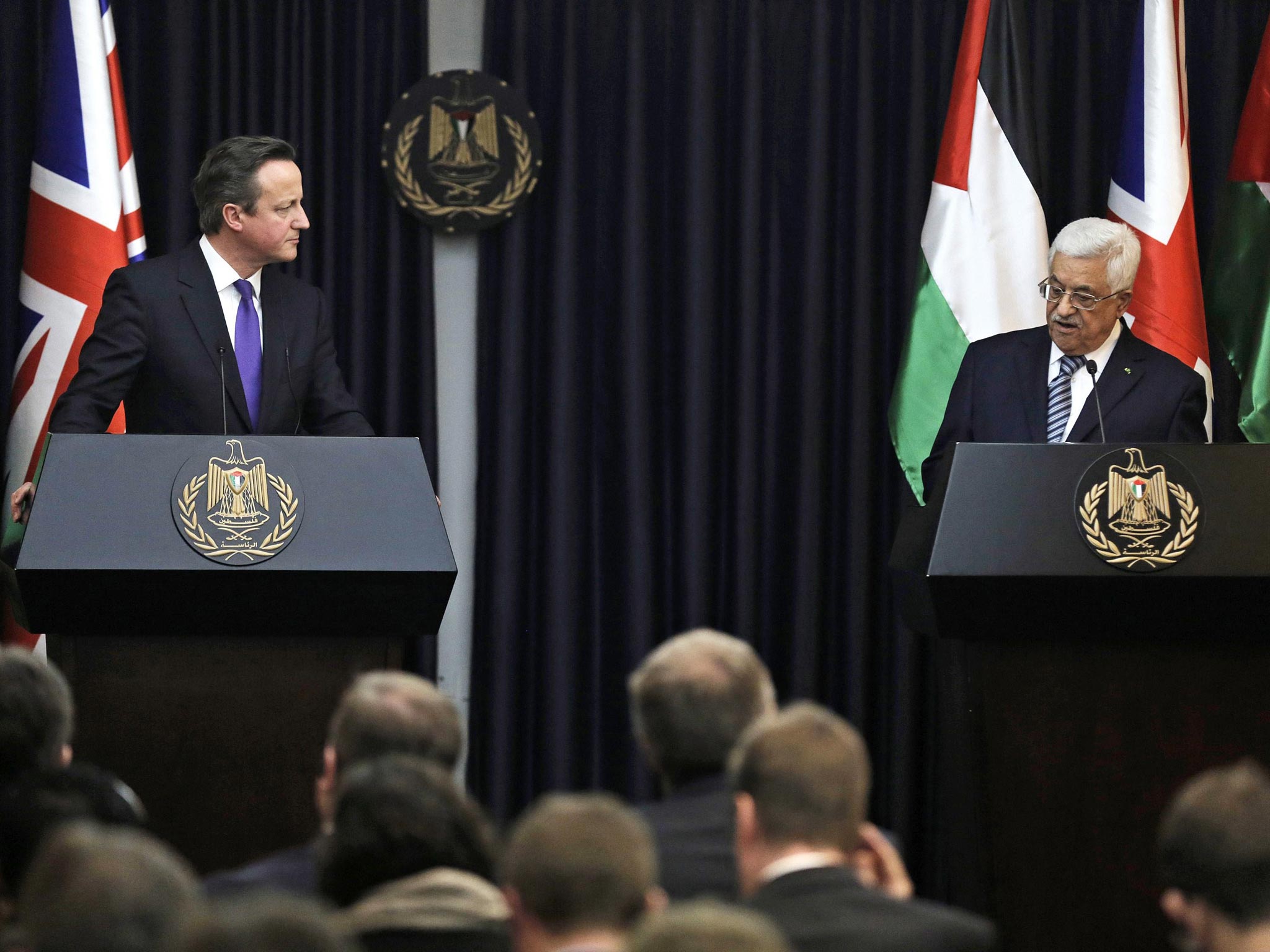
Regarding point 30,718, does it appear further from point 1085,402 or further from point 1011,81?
point 1011,81

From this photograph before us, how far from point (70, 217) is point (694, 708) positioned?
137 inches

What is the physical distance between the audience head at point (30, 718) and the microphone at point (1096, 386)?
90.8 inches

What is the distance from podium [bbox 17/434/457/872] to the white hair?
1.86 m

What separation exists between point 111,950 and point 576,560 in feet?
13.4

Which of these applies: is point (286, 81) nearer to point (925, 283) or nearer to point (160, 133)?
point (160, 133)

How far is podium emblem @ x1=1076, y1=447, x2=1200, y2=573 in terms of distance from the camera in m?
3.60

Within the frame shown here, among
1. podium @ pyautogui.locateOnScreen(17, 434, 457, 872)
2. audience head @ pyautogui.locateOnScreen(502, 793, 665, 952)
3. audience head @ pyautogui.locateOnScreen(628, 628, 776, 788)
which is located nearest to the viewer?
audience head @ pyautogui.locateOnScreen(502, 793, 665, 952)

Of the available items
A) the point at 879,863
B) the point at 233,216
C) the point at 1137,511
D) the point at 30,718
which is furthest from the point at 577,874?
the point at 233,216

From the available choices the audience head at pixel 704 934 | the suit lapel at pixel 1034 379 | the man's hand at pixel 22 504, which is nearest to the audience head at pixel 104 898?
the audience head at pixel 704 934

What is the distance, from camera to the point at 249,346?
163 inches

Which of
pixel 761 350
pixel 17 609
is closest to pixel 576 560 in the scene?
pixel 761 350

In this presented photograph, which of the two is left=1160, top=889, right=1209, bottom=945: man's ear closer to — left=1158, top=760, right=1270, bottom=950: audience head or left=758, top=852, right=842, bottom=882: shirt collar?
left=1158, top=760, right=1270, bottom=950: audience head

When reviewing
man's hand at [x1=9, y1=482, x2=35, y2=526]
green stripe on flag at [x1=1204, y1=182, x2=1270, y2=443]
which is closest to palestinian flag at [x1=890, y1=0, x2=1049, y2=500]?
green stripe on flag at [x1=1204, y1=182, x2=1270, y2=443]

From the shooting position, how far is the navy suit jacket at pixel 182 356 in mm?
4027
